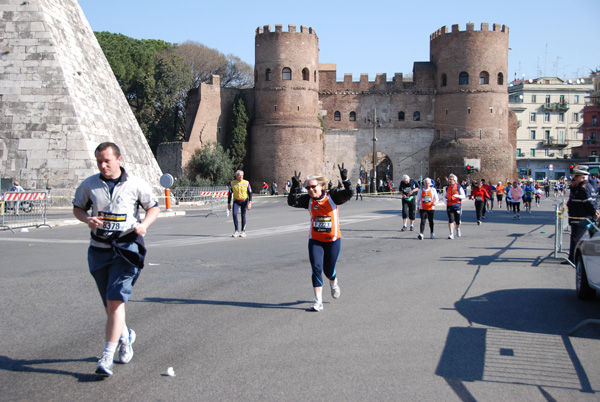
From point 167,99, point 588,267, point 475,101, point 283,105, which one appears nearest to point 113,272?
point 588,267

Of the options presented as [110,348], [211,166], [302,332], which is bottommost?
[302,332]

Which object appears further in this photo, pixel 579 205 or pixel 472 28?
pixel 472 28

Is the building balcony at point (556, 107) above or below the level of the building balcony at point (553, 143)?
above

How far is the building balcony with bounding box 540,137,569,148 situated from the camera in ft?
288

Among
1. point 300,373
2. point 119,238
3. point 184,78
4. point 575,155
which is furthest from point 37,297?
point 575,155

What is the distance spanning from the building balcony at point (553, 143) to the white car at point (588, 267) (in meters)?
87.3

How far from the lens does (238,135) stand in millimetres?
55781

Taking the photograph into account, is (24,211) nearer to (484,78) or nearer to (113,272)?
(113,272)

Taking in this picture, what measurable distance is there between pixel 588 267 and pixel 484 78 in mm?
54378

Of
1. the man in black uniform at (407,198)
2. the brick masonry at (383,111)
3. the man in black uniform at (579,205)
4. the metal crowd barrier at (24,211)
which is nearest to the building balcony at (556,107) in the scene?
the brick masonry at (383,111)

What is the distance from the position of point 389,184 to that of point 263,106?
14.0m

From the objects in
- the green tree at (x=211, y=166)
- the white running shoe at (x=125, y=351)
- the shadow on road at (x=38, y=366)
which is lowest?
the shadow on road at (x=38, y=366)

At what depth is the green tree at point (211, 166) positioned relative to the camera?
5172 cm

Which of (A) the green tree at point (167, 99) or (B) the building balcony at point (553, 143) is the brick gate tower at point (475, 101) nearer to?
(A) the green tree at point (167, 99)
